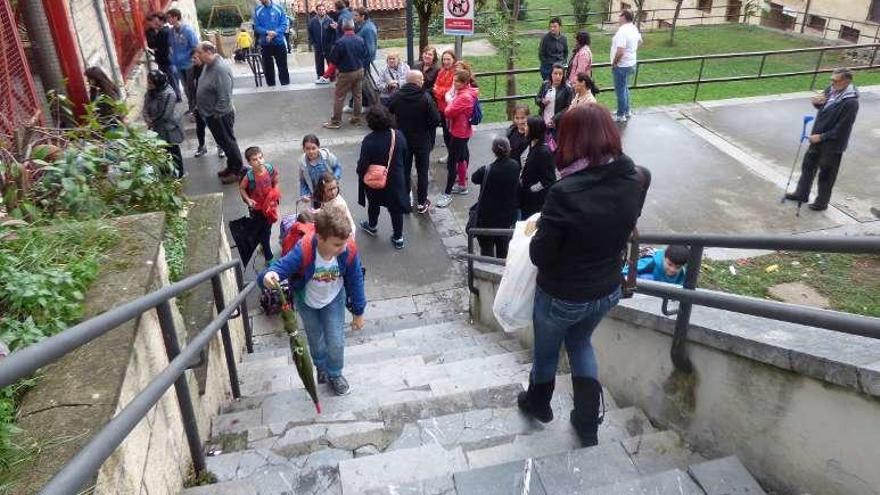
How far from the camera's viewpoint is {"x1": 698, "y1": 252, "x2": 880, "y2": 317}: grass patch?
20.5ft

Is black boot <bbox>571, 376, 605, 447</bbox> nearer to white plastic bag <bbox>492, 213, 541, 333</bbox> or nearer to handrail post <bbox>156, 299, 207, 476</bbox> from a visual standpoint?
white plastic bag <bbox>492, 213, 541, 333</bbox>

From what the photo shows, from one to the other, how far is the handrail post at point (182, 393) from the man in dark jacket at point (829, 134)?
23.8 ft

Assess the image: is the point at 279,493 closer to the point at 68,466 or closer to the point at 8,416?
the point at 8,416

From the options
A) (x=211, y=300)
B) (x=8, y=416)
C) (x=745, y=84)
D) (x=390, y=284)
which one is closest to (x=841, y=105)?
(x=390, y=284)

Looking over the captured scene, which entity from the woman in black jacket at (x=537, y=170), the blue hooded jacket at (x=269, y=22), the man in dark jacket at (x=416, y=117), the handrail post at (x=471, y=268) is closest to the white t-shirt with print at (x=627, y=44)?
the man in dark jacket at (x=416, y=117)

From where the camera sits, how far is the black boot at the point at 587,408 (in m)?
3.06

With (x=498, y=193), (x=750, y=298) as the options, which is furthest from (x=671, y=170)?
(x=750, y=298)

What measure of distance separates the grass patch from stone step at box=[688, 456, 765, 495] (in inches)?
155

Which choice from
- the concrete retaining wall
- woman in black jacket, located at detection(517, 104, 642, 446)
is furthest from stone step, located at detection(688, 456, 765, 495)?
woman in black jacket, located at detection(517, 104, 642, 446)

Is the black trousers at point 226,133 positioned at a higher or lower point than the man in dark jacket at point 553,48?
lower

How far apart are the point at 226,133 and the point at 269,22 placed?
4283 mm

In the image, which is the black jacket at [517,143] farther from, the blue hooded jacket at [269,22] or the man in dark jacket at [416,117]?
the blue hooded jacket at [269,22]

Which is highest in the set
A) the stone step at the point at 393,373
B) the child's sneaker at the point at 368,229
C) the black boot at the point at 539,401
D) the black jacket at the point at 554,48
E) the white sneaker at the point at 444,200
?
the black jacket at the point at 554,48

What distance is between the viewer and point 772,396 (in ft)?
8.52
